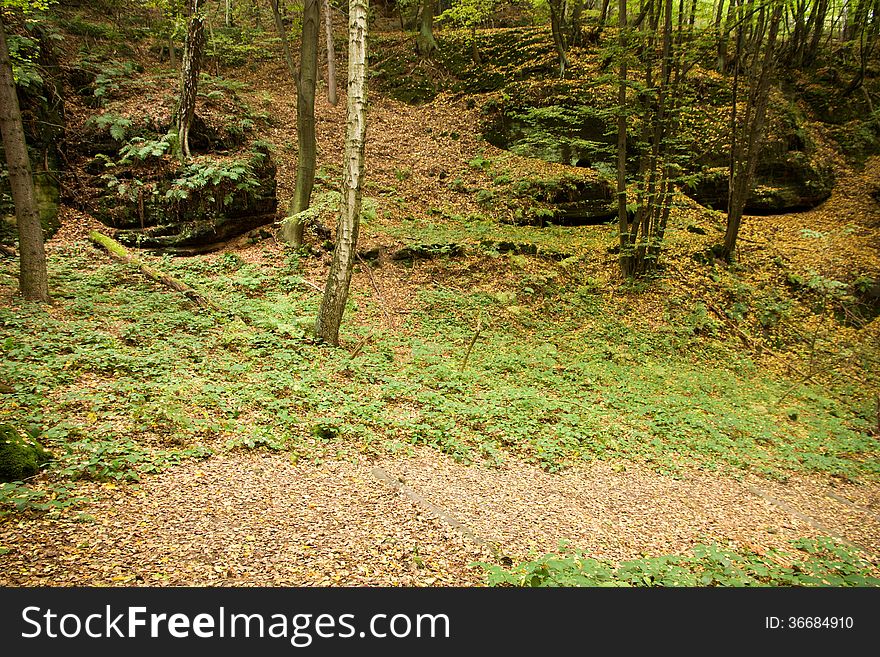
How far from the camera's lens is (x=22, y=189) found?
717 centimetres

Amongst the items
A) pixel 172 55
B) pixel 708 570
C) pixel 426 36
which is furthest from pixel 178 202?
pixel 426 36

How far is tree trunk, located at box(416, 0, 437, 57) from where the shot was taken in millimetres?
22641

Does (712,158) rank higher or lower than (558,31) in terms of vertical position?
lower

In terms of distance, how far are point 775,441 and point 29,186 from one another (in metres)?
13.2

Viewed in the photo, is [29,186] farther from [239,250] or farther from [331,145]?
[331,145]

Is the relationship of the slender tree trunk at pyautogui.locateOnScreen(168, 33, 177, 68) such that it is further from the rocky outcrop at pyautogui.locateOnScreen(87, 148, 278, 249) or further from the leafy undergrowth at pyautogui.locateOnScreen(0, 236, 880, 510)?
the leafy undergrowth at pyautogui.locateOnScreen(0, 236, 880, 510)

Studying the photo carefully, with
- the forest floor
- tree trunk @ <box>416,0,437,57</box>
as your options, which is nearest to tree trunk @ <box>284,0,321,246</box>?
the forest floor

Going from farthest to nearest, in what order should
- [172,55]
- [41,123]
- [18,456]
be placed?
[172,55]
[41,123]
[18,456]

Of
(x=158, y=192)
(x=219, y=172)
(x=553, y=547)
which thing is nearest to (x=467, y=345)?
(x=553, y=547)

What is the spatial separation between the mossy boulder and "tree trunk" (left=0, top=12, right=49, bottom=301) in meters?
4.78

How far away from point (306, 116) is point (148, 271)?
5.31 metres

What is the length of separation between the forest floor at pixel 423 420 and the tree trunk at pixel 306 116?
1.09 meters

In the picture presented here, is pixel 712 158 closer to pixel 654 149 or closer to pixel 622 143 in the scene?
pixel 654 149

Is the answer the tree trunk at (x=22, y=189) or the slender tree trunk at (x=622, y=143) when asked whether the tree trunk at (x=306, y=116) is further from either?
the slender tree trunk at (x=622, y=143)
